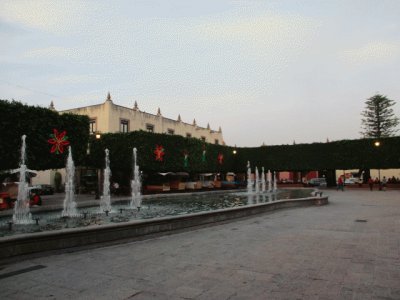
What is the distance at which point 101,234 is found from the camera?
23.5 feet

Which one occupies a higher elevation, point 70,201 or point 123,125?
point 123,125

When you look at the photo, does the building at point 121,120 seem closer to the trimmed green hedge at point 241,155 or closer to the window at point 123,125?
the window at point 123,125

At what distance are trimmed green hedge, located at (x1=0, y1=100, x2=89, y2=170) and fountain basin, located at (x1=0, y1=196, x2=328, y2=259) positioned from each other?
13005 mm

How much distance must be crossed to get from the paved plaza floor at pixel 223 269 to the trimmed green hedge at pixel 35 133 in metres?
13.7

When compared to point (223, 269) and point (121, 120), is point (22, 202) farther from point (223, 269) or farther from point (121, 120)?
point (121, 120)

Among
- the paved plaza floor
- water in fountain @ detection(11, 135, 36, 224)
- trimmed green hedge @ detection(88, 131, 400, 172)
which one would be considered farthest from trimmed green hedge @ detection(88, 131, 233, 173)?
the paved plaza floor

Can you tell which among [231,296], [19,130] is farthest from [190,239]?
[19,130]

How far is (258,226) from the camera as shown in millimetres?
9828

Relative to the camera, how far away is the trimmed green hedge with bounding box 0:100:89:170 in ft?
56.2

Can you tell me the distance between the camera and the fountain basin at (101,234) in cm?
588

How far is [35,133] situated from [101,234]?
1445 cm

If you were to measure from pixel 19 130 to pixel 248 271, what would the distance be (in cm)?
1775

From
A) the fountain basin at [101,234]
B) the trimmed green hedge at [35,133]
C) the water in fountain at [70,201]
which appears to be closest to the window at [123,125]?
the trimmed green hedge at [35,133]

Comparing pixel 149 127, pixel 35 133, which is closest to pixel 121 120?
pixel 149 127
